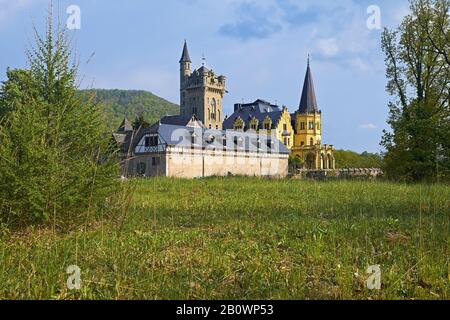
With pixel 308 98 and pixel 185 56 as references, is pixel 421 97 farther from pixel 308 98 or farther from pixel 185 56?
pixel 185 56

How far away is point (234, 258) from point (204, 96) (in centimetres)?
8908

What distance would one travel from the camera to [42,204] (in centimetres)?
694

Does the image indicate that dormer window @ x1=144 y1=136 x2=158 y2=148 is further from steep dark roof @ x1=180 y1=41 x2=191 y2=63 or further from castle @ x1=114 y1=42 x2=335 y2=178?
steep dark roof @ x1=180 y1=41 x2=191 y2=63

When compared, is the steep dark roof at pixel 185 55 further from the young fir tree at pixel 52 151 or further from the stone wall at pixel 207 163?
the young fir tree at pixel 52 151

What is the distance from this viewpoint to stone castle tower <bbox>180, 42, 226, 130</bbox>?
93.6 meters

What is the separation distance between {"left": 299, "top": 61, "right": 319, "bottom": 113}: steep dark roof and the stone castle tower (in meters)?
22.2

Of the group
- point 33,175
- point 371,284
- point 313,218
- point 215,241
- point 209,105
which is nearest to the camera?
point 371,284

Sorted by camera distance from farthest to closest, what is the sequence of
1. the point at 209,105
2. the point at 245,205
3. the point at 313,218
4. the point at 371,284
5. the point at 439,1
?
the point at 209,105 → the point at 439,1 → the point at 245,205 → the point at 313,218 → the point at 371,284

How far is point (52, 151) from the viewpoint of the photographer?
278 inches

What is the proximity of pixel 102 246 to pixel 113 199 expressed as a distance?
118 inches

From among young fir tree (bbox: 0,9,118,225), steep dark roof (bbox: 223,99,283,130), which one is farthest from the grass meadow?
steep dark roof (bbox: 223,99,283,130)

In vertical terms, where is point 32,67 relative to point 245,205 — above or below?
above
